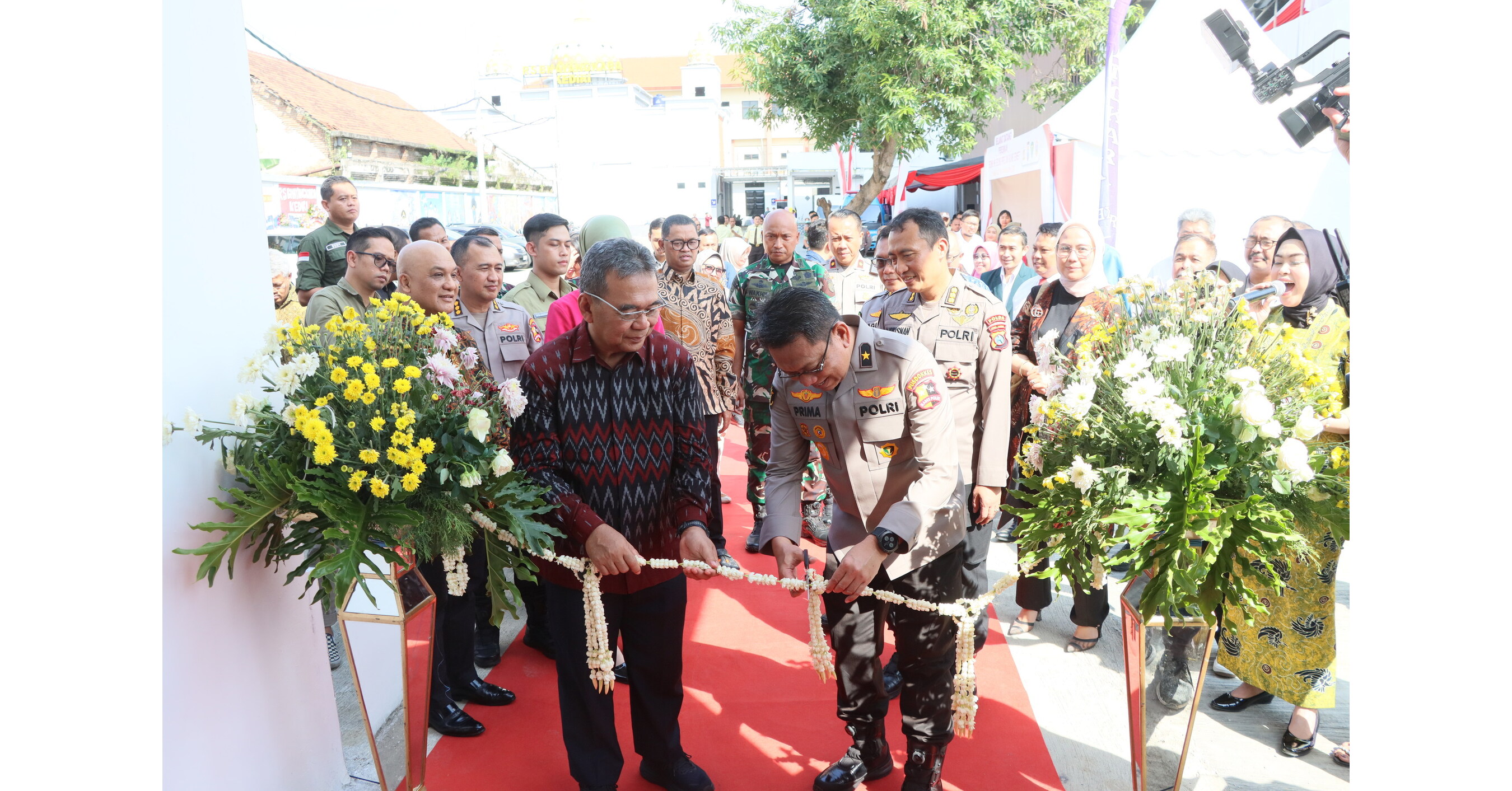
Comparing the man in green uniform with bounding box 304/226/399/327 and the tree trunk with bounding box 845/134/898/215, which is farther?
the tree trunk with bounding box 845/134/898/215

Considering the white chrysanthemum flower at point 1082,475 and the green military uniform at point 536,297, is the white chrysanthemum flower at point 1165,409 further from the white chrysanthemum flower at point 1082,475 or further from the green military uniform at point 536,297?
the green military uniform at point 536,297

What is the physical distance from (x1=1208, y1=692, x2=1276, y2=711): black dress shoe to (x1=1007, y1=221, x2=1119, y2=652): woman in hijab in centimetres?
66

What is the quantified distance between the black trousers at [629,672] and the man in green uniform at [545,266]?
1.94 metres

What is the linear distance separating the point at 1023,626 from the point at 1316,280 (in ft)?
6.38

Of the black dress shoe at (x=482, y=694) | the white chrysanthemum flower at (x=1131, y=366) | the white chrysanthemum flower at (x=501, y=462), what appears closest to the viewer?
the white chrysanthemum flower at (x=1131, y=366)

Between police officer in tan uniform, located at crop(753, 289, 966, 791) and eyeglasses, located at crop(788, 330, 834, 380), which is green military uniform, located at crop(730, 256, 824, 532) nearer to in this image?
police officer in tan uniform, located at crop(753, 289, 966, 791)

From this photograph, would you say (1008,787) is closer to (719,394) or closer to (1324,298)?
(1324,298)

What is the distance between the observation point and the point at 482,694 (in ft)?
12.0

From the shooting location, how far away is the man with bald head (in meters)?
5.37

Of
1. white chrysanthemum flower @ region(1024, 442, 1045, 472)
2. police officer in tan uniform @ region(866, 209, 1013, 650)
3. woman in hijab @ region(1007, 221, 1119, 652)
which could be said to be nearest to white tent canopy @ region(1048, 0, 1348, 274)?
woman in hijab @ region(1007, 221, 1119, 652)

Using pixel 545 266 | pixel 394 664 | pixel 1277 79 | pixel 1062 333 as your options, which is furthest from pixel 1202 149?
pixel 394 664

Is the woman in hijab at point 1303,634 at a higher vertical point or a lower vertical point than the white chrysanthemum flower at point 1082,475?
lower

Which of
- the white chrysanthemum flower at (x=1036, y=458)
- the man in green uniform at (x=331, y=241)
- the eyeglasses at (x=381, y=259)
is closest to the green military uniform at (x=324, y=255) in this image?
the man in green uniform at (x=331, y=241)

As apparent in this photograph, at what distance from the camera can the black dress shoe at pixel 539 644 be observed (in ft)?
13.6
